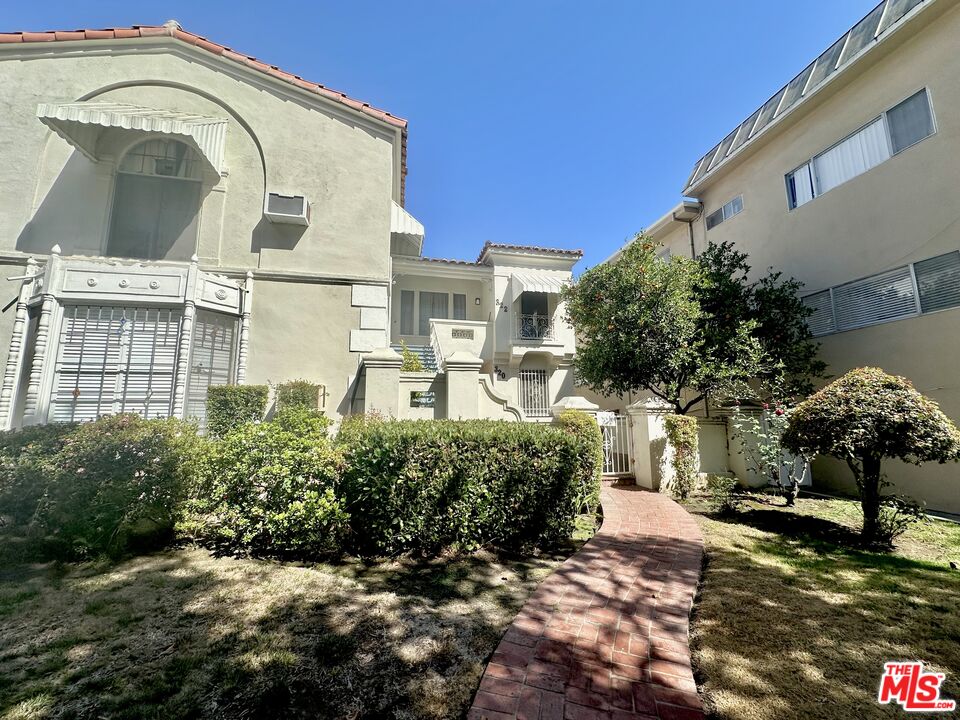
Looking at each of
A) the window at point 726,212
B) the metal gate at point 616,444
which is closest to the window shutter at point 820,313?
the window at point 726,212

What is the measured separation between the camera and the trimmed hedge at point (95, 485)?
163 inches

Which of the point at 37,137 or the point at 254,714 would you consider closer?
the point at 254,714

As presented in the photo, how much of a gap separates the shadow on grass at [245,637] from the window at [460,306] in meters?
16.8

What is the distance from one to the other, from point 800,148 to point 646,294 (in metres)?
6.35

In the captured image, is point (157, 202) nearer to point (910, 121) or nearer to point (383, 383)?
point (383, 383)

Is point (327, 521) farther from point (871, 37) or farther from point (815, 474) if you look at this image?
point (871, 37)

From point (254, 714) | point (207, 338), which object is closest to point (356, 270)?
point (207, 338)

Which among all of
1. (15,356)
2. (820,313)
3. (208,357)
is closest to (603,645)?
(208,357)

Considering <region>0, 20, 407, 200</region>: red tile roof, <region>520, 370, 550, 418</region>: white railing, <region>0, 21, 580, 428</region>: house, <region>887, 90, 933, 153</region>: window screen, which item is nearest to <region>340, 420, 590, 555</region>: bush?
<region>0, 21, 580, 428</region>: house

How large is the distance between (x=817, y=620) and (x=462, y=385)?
7020mm

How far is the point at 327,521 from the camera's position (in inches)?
185

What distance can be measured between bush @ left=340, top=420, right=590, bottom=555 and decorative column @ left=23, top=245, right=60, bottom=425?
7.09 metres

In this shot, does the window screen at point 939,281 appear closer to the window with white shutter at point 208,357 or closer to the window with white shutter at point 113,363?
the window with white shutter at point 208,357

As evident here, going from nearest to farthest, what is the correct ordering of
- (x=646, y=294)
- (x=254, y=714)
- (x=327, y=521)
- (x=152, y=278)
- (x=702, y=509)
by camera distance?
(x=254, y=714) → (x=327, y=521) → (x=702, y=509) → (x=152, y=278) → (x=646, y=294)
